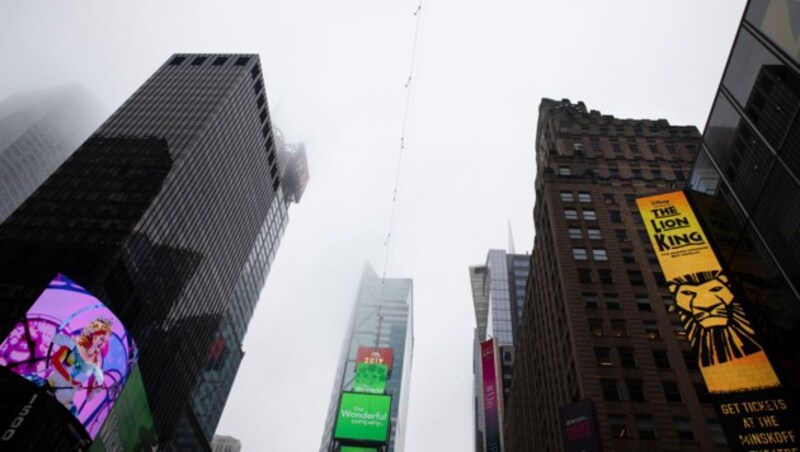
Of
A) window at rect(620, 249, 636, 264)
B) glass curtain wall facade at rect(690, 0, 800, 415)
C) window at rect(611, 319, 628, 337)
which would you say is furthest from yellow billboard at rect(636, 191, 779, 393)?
window at rect(620, 249, 636, 264)

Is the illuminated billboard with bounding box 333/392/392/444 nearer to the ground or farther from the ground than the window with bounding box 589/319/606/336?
nearer to the ground

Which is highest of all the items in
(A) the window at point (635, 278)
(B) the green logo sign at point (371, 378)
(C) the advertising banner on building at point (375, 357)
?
(C) the advertising banner on building at point (375, 357)

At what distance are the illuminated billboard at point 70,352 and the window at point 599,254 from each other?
4377cm

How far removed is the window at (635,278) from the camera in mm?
50250

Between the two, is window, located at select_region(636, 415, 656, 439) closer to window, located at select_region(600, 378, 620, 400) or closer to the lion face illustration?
window, located at select_region(600, 378, 620, 400)

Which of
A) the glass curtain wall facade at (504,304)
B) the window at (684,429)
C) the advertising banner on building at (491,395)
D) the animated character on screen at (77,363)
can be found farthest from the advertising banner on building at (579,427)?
the glass curtain wall facade at (504,304)

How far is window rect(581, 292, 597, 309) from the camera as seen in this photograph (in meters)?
48.3

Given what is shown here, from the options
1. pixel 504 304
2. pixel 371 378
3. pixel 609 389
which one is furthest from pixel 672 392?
pixel 504 304

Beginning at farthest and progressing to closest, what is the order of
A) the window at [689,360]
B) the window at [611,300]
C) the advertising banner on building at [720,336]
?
the window at [611,300]
the window at [689,360]
the advertising banner on building at [720,336]

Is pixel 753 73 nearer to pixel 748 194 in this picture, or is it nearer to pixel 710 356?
pixel 748 194

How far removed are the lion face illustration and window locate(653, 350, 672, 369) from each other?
28.8m

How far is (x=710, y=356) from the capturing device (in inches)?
665

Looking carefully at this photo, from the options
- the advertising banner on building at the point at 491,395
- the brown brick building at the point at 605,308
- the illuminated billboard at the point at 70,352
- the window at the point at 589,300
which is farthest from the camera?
the advertising banner on building at the point at 491,395

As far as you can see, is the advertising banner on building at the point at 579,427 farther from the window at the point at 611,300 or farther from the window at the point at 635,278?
the window at the point at 635,278
